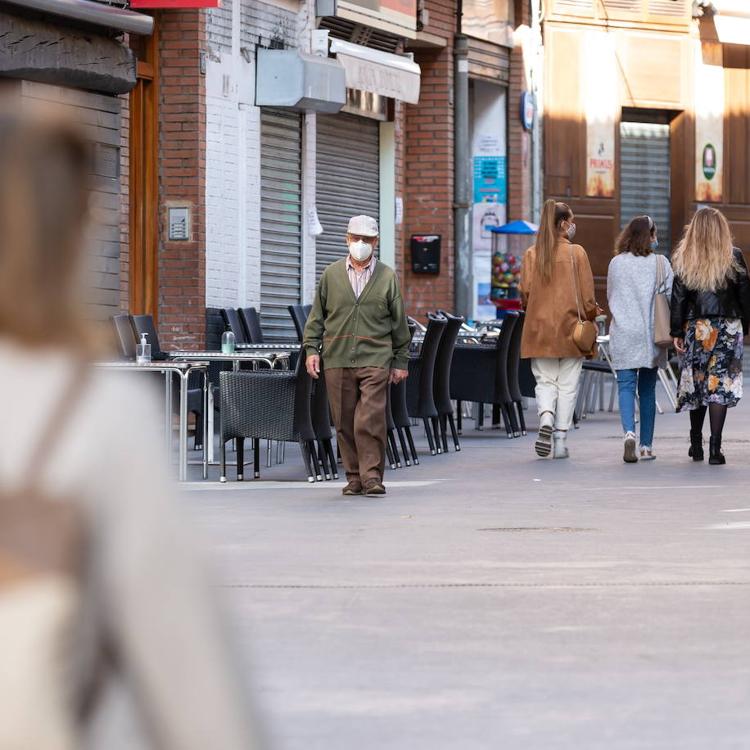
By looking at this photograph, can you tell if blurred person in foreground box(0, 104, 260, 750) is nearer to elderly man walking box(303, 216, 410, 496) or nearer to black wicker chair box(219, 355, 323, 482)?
elderly man walking box(303, 216, 410, 496)

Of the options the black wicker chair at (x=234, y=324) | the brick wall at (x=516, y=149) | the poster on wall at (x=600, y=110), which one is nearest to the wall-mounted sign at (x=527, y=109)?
the brick wall at (x=516, y=149)

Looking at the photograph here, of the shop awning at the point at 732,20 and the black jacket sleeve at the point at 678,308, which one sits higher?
the shop awning at the point at 732,20

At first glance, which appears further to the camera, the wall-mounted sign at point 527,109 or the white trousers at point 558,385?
the wall-mounted sign at point 527,109

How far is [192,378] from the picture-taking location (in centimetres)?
1673

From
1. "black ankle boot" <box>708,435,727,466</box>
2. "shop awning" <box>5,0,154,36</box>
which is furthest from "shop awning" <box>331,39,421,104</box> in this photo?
"black ankle boot" <box>708,435,727,466</box>

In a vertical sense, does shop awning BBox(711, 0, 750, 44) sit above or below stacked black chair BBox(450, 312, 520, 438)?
above

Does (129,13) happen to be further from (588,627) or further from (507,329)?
(588,627)

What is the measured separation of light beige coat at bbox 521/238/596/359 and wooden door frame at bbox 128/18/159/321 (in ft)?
16.2

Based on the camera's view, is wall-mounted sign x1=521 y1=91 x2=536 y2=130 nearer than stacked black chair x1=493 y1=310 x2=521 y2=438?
No

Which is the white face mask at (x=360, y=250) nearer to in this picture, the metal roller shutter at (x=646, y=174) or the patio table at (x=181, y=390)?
the patio table at (x=181, y=390)

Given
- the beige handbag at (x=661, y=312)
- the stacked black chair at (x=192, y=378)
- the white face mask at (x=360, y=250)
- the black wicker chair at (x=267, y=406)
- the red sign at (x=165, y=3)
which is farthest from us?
the red sign at (x=165, y=3)

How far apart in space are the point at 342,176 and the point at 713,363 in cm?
1038

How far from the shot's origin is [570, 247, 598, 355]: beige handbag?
15953mm

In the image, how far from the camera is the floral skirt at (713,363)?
601 inches
